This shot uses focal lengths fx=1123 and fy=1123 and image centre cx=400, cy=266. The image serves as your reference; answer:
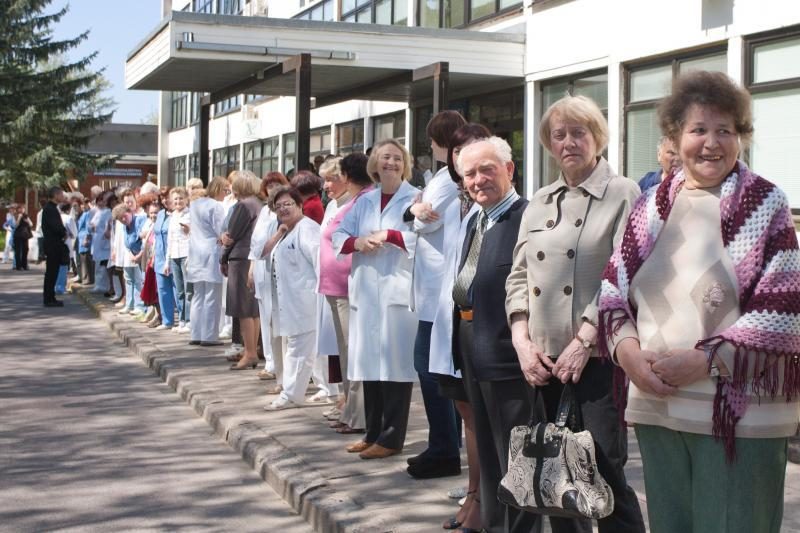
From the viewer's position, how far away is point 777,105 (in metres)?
12.9

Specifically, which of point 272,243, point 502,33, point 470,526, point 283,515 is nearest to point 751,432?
point 470,526

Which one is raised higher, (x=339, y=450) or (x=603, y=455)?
(x=603, y=455)

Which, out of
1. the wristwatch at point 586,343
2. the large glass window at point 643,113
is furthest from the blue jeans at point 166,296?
the wristwatch at point 586,343

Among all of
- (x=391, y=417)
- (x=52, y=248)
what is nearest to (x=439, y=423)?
(x=391, y=417)

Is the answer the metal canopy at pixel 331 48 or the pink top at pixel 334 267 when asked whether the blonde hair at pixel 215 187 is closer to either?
the metal canopy at pixel 331 48

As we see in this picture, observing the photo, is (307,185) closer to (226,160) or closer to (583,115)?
(583,115)

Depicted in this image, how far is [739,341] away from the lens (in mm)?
3174

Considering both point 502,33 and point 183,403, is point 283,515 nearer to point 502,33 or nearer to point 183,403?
point 183,403

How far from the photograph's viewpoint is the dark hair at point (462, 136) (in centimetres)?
573

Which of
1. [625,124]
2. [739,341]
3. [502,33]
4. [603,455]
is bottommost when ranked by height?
[603,455]

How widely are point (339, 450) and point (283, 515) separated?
111 centimetres

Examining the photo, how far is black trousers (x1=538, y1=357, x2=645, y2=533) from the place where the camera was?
411 cm

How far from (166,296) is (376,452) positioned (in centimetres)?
877

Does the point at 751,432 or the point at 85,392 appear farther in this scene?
the point at 85,392
